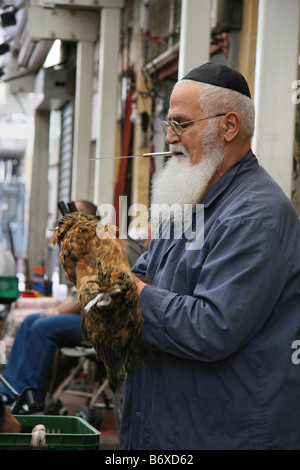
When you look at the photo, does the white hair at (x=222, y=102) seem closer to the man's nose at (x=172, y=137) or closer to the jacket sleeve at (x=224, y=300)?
the man's nose at (x=172, y=137)

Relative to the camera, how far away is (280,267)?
2186 mm

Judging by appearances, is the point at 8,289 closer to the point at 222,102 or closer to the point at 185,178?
the point at 185,178

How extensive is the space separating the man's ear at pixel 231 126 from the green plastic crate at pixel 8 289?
3.78 meters

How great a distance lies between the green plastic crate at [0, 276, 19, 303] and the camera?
5.91 meters

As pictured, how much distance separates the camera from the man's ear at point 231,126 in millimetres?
2423

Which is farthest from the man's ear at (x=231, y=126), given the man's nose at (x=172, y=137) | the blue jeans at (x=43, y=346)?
the blue jeans at (x=43, y=346)

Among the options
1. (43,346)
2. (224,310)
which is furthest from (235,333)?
(43,346)

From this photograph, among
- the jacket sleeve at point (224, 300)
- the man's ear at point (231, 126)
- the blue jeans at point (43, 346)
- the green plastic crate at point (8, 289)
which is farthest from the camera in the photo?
the blue jeans at point (43, 346)

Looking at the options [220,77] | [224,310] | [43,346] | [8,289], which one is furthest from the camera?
[43,346]

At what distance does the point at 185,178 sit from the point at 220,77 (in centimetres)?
36

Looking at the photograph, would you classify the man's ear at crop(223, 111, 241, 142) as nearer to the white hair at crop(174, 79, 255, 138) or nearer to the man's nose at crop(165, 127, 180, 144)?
the white hair at crop(174, 79, 255, 138)

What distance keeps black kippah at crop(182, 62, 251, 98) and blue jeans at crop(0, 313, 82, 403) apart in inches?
160

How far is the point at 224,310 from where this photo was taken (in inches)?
83.0

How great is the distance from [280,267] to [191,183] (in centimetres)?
47
